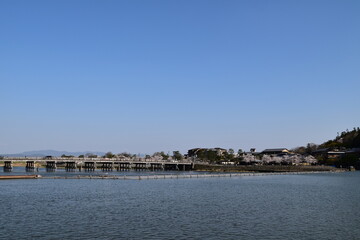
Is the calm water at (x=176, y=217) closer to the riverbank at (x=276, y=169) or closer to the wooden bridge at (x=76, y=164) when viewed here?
the wooden bridge at (x=76, y=164)

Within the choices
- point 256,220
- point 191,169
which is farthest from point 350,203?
point 191,169

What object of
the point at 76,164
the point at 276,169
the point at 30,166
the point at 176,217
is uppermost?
the point at 30,166

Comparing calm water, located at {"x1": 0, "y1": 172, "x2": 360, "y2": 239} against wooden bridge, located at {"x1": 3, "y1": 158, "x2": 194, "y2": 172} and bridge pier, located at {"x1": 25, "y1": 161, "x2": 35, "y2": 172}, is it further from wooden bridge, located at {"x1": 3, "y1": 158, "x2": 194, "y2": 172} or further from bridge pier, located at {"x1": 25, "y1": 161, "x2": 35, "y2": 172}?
bridge pier, located at {"x1": 25, "y1": 161, "x2": 35, "y2": 172}

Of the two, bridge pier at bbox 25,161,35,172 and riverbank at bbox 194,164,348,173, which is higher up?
bridge pier at bbox 25,161,35,172

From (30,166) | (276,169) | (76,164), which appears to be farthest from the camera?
(76,164)

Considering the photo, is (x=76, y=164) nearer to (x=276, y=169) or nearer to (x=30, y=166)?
(x=30, y=166)

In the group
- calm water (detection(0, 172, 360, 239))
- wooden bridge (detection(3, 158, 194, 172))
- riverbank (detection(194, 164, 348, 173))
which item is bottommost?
riverbank (detection(194, 164, 348, 173))

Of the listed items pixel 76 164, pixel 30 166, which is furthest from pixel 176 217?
pixel 76 164

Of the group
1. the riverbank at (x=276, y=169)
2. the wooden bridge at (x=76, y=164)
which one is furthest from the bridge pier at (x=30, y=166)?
the riverbank at (x=276, y=169)

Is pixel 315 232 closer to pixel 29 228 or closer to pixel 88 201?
pixel 29 228

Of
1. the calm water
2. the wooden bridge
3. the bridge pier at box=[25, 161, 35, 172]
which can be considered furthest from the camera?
the bridge pier at box=[25, 161, 35, 172]

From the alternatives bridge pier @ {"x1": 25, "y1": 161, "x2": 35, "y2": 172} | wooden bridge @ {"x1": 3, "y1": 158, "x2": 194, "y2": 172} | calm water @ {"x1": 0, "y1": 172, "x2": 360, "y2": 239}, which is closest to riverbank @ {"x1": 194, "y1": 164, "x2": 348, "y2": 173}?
wooden bridge @ {"x1": 3, "y1": 158, "x2": 194, "y2": 172}

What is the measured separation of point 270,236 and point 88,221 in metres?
16.3

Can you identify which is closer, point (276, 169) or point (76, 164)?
point (276, 169)
